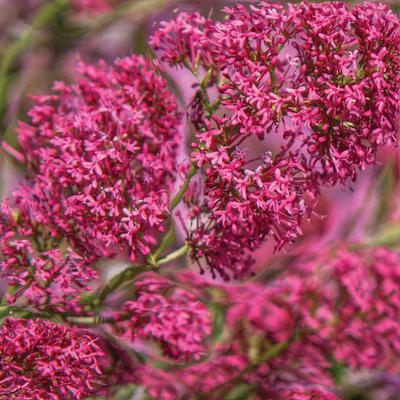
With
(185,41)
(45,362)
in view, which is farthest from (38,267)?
(185,41)

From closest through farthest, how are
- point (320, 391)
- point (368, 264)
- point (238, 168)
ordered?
point (238, 168) < point (320, 391) < point (368, 264)

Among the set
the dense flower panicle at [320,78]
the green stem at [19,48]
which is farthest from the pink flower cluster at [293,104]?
the green stem at [19,48]

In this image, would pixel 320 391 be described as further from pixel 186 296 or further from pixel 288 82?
pixel 288 82

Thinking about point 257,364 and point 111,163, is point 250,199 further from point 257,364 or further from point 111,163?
point 257,364

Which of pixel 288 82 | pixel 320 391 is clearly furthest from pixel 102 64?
pixel 320 391

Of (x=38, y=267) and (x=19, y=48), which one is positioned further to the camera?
(x=19, y=48)
